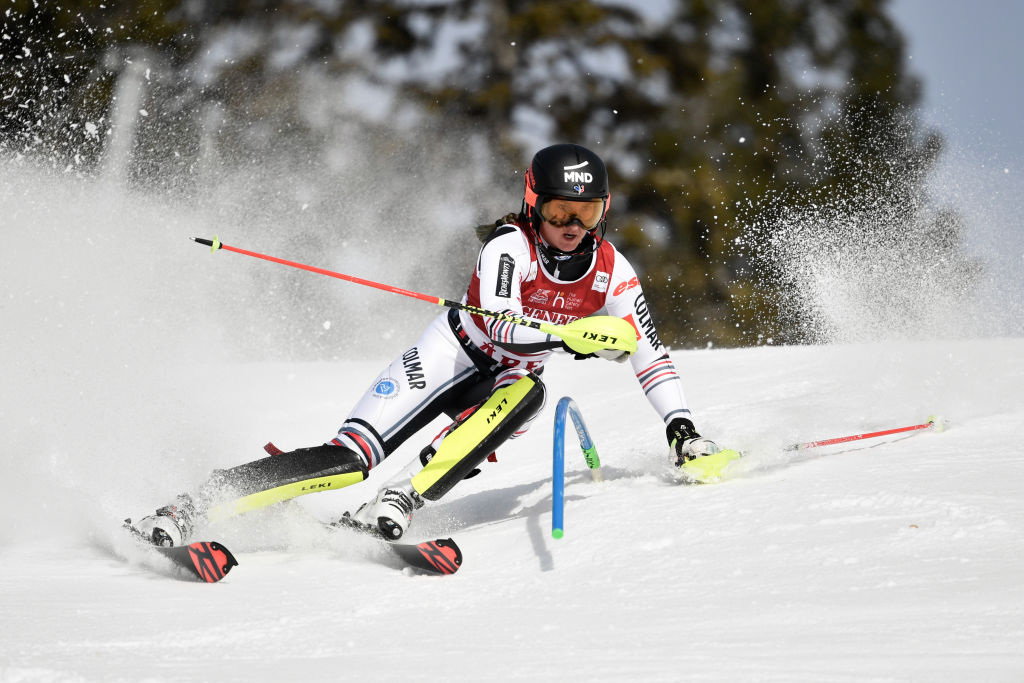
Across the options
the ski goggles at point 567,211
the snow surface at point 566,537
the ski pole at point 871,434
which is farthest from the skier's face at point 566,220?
the ski pole at point 871,434

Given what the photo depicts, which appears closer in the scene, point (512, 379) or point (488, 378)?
point (512, 379)

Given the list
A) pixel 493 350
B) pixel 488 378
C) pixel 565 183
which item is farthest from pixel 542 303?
pixel 565 183

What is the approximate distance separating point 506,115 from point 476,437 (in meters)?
17.2

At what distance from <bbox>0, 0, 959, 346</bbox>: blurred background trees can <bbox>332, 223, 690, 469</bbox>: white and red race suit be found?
13676mm

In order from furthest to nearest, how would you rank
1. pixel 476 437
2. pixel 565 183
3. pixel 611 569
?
1. pixel 565 183
2. pixel 476 437
3. pixel 611 569

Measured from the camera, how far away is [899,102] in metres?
20.2

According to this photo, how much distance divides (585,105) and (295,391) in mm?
13847

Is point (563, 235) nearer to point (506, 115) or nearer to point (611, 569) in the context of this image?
point (611, 569)

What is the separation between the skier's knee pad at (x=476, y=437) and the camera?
3791 mm

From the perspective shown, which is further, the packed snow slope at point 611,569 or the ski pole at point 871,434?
the ski pole at point 871,434

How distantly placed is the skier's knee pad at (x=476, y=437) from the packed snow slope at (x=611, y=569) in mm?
260

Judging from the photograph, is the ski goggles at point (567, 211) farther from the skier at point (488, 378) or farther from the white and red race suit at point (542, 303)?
the white and red race suit at point (542, 303)

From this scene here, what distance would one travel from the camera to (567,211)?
13.2 ft

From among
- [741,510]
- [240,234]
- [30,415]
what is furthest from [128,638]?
[240,234]
